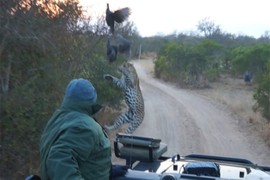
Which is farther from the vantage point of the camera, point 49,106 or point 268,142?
point 268,142

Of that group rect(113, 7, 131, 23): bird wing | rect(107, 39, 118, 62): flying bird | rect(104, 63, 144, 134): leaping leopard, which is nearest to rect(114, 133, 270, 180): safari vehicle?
rect(113, 7, 131, 23): bird wing

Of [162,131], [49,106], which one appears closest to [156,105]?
[162,131]

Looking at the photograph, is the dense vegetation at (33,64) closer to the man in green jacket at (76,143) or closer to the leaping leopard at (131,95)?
the leaping leopard at (131,95)

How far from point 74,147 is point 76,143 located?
31mm

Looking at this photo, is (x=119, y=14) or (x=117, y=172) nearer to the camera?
(x=117, y=172)

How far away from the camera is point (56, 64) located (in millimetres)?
8602

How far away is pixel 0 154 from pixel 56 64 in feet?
5.49

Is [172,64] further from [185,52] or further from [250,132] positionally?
[250,132]

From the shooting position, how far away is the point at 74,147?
2.96 m

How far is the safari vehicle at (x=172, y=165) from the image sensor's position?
11.9 ft

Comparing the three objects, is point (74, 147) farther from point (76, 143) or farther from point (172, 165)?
point (172, 165)

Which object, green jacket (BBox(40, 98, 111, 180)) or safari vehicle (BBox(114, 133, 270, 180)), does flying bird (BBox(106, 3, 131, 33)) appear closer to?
safari vehicle (BBox(114, 133, 270, 180))

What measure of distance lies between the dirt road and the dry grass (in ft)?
1.02

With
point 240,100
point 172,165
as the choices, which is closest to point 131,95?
point 172,165
